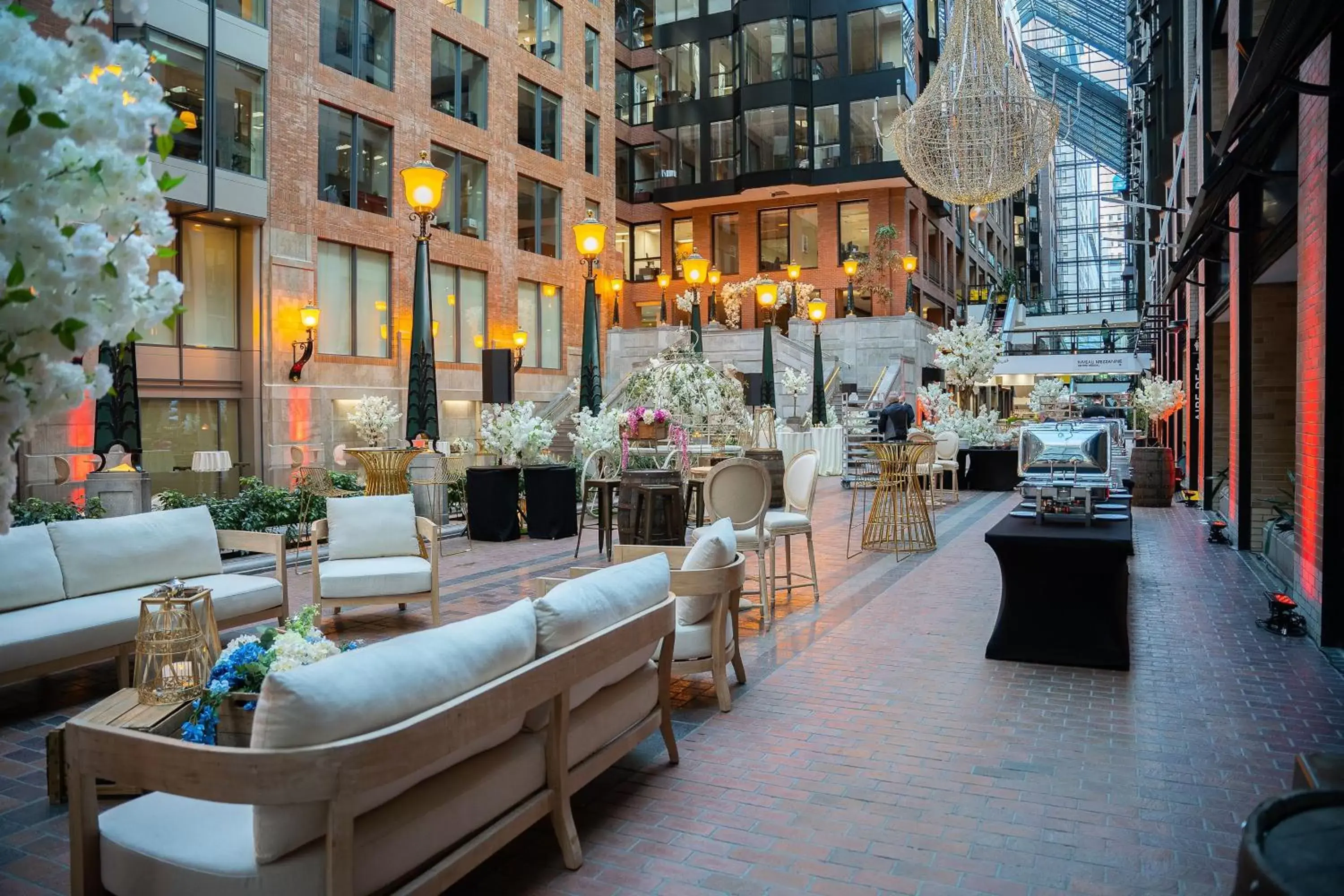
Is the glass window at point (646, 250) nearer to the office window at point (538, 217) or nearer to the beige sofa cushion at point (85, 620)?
the office window at point (538, 217)

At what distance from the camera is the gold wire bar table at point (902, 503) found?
A: 1039 centimetres

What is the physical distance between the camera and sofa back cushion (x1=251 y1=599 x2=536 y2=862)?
2.36 m

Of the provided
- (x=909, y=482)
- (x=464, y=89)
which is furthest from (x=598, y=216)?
(x=909, y=482)

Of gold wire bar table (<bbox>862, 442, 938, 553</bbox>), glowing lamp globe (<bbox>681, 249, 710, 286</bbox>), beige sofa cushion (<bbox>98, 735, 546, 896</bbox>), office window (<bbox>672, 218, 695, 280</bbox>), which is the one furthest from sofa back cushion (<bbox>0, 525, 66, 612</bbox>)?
office window (<bbox>672, 218, 695, 280</bbox>)

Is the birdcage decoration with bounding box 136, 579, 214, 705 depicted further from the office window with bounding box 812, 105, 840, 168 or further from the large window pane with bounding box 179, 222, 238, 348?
the office window with bounding box 812, 105, 840, 168

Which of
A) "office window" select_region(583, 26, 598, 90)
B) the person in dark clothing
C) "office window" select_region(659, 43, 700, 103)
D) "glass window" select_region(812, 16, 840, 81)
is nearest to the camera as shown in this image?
the person in dark clothing

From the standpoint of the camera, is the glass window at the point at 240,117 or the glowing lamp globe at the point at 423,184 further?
the glass window at the point at 240,117

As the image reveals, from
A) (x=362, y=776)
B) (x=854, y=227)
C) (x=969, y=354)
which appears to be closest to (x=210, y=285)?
(x=969, y=354)

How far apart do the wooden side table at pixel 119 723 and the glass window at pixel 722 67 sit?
107 feet

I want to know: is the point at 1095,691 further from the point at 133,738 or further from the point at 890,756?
the point at 133,738

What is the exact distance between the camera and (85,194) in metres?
1.81

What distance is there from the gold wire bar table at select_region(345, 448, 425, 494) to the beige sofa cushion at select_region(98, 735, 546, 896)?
301 inches

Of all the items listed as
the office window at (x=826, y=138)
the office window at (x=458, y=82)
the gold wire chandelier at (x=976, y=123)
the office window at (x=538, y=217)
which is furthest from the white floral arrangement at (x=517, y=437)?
the office window at (x=826, y=138)

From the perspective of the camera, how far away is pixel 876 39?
31.0m
